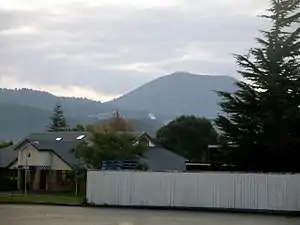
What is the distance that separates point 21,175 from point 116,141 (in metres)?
13.9

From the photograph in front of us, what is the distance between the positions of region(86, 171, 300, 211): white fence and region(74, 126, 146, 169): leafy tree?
30.6 ft

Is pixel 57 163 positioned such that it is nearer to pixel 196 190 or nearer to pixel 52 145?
pixel 52 145

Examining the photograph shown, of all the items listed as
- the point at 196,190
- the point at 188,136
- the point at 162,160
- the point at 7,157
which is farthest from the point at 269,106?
the point at 188,136

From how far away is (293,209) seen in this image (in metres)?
35.6

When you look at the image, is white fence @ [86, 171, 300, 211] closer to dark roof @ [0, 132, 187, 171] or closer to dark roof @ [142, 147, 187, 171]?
dark roof @ [0, 132, 187, 171]

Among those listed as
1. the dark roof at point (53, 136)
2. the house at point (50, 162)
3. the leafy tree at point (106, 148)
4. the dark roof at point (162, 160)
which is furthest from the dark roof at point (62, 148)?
the dark roof at point (162, 160)

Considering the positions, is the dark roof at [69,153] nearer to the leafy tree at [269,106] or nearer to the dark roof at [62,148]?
the dark roof at [62,148]

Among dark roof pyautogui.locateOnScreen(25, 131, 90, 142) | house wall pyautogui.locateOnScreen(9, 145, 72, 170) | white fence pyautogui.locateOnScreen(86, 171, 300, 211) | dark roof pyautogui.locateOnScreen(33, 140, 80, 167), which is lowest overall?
white fence pyautogui.locateOnScreen(86, 171, 300, 211)

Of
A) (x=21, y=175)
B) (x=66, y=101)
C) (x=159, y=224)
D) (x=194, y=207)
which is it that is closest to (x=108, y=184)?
(x=194, y=207)

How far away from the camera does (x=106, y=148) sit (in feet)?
164

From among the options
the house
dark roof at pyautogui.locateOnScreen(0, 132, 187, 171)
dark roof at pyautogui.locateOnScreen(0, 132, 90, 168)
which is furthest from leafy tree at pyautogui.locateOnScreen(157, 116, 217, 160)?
the house

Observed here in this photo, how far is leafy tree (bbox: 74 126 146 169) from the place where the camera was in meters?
49.4

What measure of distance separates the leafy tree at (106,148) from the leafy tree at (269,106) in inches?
325

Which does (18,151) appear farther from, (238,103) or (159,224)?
(159,224)
